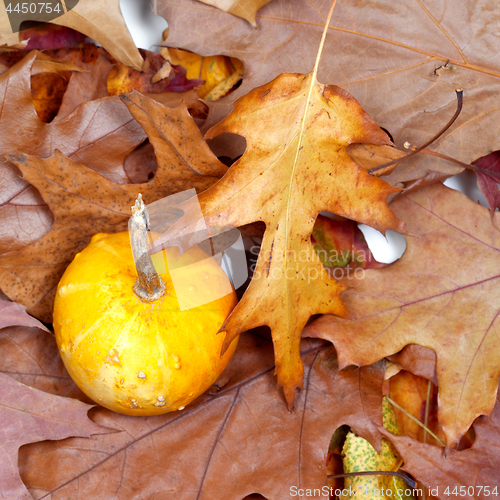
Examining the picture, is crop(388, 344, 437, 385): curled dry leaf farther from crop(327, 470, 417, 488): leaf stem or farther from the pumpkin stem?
the pumpkin stem

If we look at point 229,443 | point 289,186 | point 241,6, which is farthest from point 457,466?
point 241,6

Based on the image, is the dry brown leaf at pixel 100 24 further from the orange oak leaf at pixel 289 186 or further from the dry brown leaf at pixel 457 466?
the dry brown leaf at pixel 457 466

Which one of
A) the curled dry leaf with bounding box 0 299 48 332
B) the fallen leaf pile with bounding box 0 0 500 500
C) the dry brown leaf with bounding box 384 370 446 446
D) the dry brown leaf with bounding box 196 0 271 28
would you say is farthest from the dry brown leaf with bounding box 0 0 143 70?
the dry brown leaf with bounding box 384 370 446 446

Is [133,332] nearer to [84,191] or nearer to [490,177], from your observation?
[84,191]

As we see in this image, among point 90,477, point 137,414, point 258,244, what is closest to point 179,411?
point 137,414

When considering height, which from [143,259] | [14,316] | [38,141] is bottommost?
[14,316]

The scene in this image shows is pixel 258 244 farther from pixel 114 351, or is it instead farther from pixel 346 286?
pixel 114 351

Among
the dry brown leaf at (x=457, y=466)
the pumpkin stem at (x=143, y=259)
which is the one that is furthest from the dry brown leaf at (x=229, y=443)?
the pumpkin stem at (x=143, y=259)
